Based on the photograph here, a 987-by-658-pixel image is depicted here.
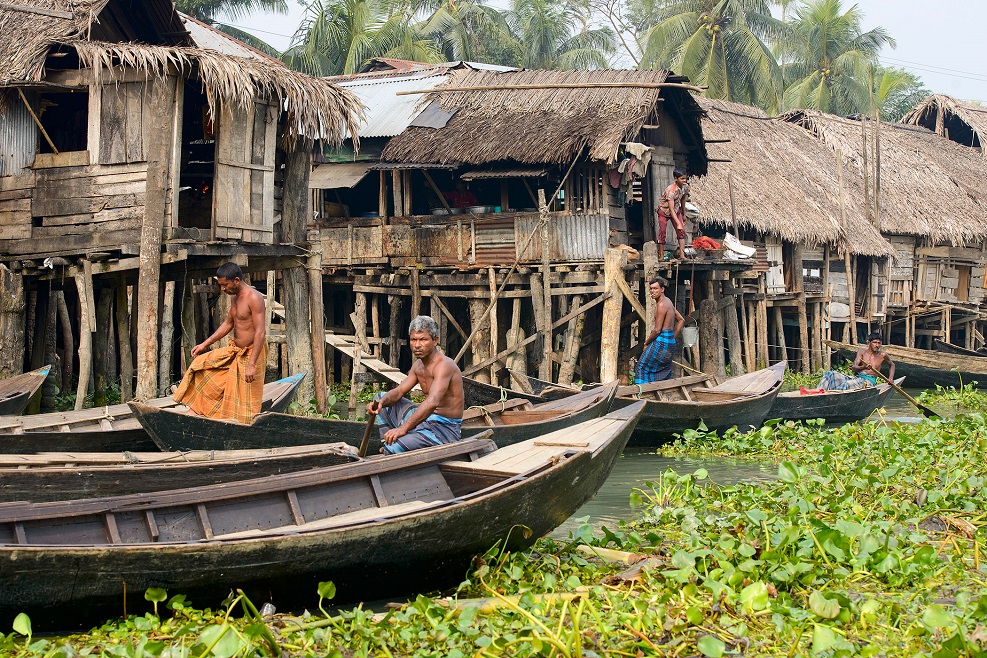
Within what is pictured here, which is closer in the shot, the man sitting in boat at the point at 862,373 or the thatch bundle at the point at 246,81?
the thatch bundle at the point at 246,81

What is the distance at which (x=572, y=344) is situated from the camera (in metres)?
16.5

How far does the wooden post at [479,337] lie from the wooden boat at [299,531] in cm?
979

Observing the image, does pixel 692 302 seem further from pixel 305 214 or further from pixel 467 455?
pixel 467 455

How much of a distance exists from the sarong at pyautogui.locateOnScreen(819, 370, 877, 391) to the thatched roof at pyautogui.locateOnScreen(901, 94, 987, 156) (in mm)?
17767

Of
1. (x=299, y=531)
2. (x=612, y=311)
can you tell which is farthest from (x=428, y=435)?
(x=612, y=311)

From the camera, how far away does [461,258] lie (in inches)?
666

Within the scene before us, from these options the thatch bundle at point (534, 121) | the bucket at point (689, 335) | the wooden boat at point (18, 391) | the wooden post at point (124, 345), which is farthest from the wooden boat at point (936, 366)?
the wooden boat at point (18, 391)

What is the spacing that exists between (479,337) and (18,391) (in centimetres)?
813

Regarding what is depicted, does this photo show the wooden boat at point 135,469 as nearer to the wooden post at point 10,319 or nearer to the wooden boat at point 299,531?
the wooden boat at point 299,531

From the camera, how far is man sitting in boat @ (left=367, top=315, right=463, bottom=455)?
7.36 metres

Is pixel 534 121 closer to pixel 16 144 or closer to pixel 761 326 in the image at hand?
pixel 761 326

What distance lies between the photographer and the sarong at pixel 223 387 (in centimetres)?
927

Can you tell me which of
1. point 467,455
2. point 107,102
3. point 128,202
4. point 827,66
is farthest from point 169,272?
point 827,66

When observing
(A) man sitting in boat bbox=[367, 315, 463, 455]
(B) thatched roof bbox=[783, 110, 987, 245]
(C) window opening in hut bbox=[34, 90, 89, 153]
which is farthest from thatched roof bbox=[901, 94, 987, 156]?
(A) man sitting in boat bbox=[367, 315, 463, 455]
